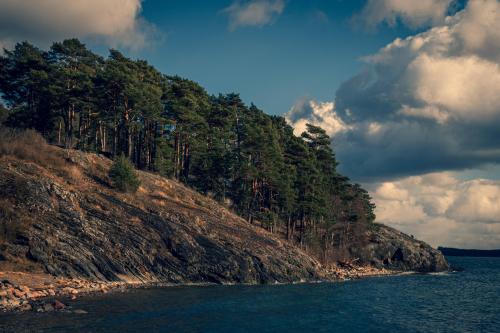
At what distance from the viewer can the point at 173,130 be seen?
75.2 meters

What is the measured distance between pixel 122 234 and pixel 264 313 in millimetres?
18644

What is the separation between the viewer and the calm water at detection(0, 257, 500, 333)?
85.5ft

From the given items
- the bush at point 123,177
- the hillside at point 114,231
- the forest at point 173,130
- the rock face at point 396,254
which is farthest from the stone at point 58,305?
the rock face at point 396,254

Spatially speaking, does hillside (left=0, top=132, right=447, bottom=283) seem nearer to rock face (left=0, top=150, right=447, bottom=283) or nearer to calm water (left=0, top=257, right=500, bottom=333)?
rock face (left=0, top=150, right=447, bottom=283)

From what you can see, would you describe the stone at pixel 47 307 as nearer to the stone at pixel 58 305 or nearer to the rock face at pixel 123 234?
the stone at pixel 58 305

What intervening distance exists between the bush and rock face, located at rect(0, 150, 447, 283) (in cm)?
106

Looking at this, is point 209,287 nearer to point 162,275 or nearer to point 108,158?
point 162,275

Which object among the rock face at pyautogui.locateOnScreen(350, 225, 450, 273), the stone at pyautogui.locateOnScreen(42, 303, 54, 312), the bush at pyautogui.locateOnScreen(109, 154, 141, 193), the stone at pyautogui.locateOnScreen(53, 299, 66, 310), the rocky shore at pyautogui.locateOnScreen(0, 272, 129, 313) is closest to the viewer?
the stone at pyautogui.locateOnScreen(42, 303, 54, 312)

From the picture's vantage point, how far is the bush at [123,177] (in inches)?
2030

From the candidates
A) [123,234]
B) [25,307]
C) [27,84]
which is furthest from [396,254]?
[25,307]

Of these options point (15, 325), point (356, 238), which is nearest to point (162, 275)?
point (15, 325)

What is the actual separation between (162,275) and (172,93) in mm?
37202

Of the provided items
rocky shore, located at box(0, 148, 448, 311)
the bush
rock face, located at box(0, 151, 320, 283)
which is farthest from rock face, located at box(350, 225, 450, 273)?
the bush

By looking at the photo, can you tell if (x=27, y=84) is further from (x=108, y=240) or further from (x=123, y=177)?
(x=108, y=240)
